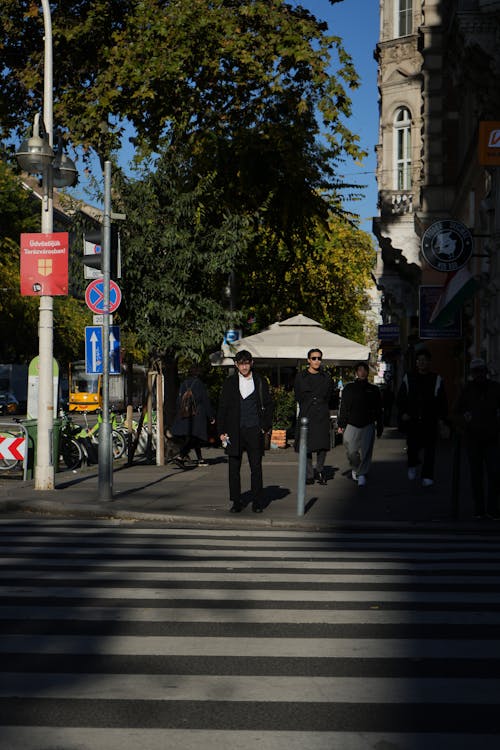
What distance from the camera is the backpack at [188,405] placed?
70.5 feet

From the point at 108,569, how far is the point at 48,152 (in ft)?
26.0

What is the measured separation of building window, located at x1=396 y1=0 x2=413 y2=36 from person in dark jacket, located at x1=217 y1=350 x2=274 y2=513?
29001 millimetres

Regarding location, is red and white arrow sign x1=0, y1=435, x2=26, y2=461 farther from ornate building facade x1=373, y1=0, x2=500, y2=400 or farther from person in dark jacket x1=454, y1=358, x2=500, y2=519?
ornate building facade x1=373, y1=0, x2=500, y2=400

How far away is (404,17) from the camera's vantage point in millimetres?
40906

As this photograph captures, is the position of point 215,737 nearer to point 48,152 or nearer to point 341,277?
point 48,152

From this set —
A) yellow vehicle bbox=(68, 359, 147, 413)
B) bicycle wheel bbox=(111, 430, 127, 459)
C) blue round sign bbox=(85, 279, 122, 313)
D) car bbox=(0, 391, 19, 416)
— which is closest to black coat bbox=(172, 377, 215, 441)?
bicycle wheel bbox=(111, 430, 127, 459)

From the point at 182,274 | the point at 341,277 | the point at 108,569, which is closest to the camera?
the point at 108,569

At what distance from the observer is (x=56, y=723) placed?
504cm

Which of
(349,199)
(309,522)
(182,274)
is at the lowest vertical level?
(309,522)

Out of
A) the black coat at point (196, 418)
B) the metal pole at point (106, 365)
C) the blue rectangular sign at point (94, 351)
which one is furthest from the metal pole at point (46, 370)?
the black coat at point (196, 418)

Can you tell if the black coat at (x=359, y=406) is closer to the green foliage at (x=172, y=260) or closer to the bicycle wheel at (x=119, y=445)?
the green foliage at (x=172, y=260)

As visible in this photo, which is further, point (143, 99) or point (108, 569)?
point (143, 99)

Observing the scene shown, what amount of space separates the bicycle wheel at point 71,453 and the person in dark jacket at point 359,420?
5969mm

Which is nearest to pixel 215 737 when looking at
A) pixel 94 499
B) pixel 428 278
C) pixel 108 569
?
pixel 108 569
